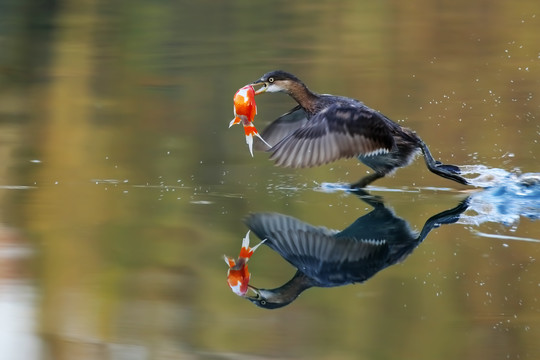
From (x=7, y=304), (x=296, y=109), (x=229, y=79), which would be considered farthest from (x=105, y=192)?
(x=229, y=79)

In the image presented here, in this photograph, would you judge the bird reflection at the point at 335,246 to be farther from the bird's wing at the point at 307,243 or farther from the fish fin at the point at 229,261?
the fish fin at the point at 229,261

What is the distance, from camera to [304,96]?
7.36 m

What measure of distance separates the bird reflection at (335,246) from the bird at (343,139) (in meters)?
0.43

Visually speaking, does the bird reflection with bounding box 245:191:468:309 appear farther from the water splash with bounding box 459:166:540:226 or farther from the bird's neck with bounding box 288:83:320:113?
the bird's neck with bounding box 288:83:320:113

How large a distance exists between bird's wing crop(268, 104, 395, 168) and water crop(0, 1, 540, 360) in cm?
33

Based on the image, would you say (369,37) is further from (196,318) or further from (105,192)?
(196,318)

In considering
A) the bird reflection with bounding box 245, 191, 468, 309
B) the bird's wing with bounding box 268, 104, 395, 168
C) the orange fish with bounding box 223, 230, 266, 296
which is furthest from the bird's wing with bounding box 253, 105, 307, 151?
the orange fish with bounding box 223, 230, 266, 296

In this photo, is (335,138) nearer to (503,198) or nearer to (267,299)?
(503,198)

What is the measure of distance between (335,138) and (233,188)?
0.86 m

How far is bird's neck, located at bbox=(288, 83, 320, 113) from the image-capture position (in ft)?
23.9

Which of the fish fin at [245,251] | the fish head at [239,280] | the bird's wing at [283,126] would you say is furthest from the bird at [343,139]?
the fish head at [239,280]

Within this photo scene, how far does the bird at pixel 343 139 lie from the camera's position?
6.56m

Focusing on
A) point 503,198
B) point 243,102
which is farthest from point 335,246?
point 503,198

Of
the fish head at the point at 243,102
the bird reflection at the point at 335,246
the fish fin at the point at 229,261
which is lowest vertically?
the bird reflection at the point at 335,246
